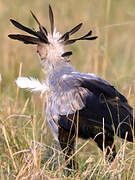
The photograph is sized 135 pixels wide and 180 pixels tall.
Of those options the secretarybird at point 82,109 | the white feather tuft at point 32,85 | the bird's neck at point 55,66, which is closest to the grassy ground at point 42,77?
the secretarybird at point 82,109

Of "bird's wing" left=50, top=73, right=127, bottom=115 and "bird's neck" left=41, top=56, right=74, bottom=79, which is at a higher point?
"bird's neck" left=41, top=56, right=74, bottom=79

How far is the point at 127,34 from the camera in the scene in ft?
26.2

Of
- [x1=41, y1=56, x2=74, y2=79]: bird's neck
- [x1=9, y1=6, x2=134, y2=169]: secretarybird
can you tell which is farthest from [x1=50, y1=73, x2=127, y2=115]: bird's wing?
[x1=41, y1=56, x2=74, y2=79]: bird's neck

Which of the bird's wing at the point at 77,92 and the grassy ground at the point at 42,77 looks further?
the bird's wing at the point at 77,92

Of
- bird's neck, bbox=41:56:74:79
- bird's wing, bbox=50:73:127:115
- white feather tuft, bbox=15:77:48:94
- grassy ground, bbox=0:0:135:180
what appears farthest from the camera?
bird's neck, bbox=41:56:74:79

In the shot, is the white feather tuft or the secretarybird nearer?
the secretarybird

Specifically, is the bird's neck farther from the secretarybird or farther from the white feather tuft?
the white feather tuft

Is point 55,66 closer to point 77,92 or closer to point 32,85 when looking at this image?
point 32,85

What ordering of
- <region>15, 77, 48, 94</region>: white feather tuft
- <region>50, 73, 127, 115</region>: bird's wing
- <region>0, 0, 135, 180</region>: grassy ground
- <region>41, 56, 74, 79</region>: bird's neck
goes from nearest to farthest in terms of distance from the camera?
<region>0, 0, 135, 180</region>: grassy ground → <region>50, 73, 127, 115</region>: bird's wing → <region>15, 77, 48, 94</region>: white feather tuft → <region>41, 56, 74, 79</region>: bird's neck

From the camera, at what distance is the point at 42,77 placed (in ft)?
21.5

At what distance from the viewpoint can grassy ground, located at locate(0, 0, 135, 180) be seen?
3.74 meters

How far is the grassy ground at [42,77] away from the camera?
12.3 ft

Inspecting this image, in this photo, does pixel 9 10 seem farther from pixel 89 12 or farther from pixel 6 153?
pixel 6 153

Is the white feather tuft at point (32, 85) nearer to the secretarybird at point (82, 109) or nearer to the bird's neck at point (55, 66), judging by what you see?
the secretarybird at point (82, 109)
